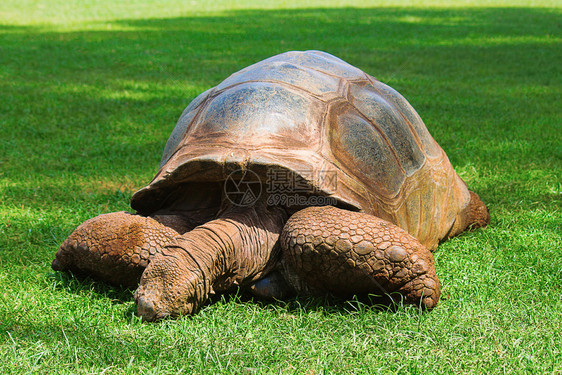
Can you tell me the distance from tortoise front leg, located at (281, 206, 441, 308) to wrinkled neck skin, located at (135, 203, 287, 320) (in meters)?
0.17

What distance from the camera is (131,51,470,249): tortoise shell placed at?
→ 260cm

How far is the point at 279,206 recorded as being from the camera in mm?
2756

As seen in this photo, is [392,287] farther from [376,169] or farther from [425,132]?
[425,132]

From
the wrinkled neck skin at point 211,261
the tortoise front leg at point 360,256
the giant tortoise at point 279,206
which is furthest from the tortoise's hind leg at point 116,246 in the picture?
the tortoise front leg at point 360,256

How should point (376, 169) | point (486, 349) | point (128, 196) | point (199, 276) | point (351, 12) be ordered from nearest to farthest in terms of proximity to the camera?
point (486, 349), point (199, 276), point (376, 169), point (128, 196), point (351, 12)

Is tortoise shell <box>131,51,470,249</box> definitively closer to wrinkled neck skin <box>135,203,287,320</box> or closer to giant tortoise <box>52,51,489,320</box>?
giant tortoise <box>52,51,489,320</box>

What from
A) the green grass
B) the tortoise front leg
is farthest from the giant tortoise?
the green grass

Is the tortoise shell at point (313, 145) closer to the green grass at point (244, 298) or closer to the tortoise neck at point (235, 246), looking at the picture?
the tortoise neck at point (235, 246)

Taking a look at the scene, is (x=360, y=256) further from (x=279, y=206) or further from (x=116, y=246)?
(x=116, y=246)

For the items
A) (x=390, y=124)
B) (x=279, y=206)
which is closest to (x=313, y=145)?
(x=279, y=206)

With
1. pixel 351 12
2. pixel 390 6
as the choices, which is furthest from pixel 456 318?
pixel 390 6

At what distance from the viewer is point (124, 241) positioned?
8.46ft

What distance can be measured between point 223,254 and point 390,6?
18212 millimetres

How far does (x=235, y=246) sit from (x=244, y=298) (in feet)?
1.03
